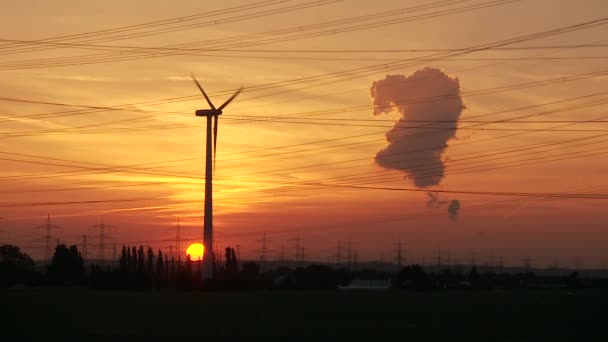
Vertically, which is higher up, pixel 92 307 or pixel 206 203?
pixel 206 203

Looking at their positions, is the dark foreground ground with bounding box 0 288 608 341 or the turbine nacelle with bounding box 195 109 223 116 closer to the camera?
the dark foreground ground with bounding box 0 288 608 341

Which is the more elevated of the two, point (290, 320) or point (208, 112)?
point (208, 112)

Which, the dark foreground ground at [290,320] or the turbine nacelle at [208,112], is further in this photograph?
the turbine nacelle at [208,112]

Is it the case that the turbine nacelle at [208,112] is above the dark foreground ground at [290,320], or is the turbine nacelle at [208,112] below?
above

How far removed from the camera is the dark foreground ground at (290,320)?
210ft

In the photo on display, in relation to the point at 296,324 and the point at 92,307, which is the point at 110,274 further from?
the point at 296,324

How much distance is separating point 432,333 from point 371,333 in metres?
4.43

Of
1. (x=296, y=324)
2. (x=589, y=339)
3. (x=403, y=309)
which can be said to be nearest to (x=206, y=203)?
(x=403, y=309)

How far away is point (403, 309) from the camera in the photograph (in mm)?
100562

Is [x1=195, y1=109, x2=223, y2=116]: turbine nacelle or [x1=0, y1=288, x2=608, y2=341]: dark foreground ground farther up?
[x1=195, y1=109, x2=223, y2=116]: turbine nacelle

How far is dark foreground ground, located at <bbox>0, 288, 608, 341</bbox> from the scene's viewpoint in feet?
210

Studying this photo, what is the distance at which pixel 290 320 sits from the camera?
81.1m

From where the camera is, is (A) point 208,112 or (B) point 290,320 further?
(A) point 208,112

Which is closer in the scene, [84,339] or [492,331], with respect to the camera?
[84,339]
